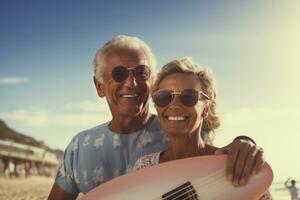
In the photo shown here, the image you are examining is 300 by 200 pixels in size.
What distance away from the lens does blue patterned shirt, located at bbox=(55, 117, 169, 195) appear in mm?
3410

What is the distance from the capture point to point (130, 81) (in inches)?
130

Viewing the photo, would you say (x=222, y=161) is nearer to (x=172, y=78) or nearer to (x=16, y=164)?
(x=172, y=78)

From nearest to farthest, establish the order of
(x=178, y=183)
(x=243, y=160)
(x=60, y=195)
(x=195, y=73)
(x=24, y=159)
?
(x=243, y=160) → (x=178, y=183) → (x=195, y=73) → (x=60, y=195) → (x=24, y=159)

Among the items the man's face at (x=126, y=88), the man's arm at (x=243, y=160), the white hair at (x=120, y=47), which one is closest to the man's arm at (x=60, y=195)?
the man's face at (x=126, y=88)

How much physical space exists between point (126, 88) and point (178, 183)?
1032 mm

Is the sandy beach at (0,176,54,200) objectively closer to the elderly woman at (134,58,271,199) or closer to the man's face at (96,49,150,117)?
the man's face at (96,49,150,117)

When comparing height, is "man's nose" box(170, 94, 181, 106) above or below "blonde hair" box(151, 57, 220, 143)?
below

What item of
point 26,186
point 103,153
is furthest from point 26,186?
point 103,153

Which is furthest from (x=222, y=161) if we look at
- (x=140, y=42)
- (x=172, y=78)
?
(x=140, y=42)

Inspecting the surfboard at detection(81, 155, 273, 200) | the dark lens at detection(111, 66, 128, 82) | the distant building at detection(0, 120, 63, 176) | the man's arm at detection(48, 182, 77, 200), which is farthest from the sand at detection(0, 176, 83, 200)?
the surfboard at detection(81, 155, 273, 200)

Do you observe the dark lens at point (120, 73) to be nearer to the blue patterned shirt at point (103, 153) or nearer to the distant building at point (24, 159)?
the blue patterned shirt at point (103, 153)

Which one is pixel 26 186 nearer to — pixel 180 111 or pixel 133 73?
pixel 133 73

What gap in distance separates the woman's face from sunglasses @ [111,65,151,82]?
26.8 inches

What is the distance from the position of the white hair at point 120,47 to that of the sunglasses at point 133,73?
96mm
